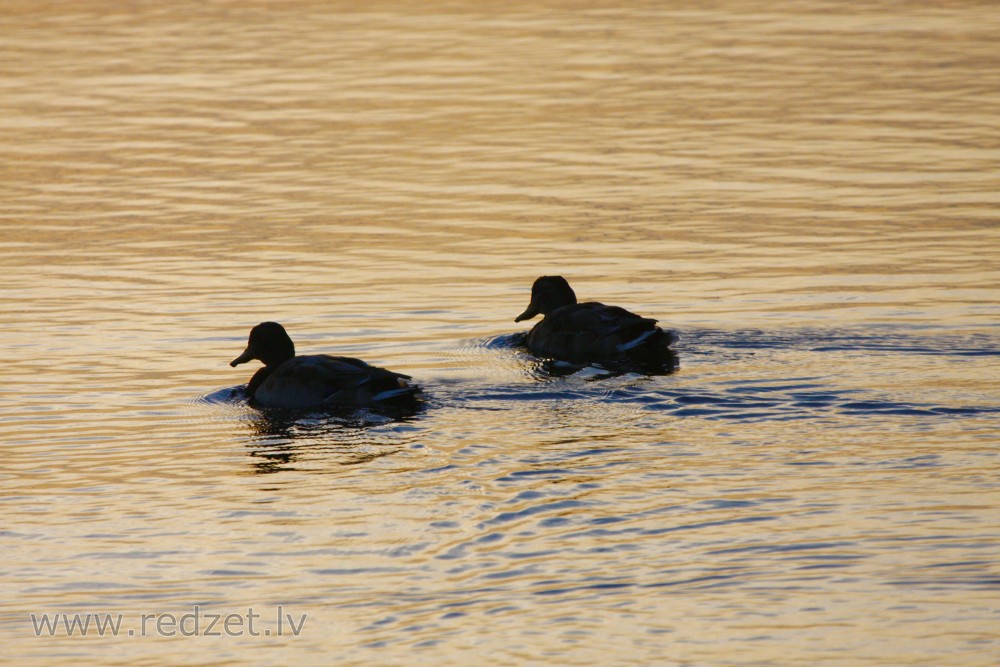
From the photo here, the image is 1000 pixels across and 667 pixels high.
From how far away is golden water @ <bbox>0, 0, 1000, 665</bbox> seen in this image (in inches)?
391

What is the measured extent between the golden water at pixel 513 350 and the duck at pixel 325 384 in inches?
13.7

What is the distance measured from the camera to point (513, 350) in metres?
17.6

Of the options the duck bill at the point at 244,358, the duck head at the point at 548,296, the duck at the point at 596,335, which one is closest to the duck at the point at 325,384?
the duck bill at the point at 244,358

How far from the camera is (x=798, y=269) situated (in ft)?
65.9

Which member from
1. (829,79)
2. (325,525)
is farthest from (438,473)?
(829,79)

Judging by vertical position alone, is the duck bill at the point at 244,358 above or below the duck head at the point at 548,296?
below

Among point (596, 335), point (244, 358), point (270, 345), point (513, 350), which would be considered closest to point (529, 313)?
point (513, 350)

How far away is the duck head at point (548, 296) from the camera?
18.2 m

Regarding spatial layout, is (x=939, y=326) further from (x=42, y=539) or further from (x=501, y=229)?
(x=42, y=539)

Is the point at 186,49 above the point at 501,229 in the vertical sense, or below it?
above

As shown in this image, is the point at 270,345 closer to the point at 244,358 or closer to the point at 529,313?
the point at 244,358

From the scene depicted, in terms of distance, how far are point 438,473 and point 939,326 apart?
21.8 ft

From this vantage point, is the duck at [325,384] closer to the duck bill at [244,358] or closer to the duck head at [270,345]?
the duck head at [270,345]

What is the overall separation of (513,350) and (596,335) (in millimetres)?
944
